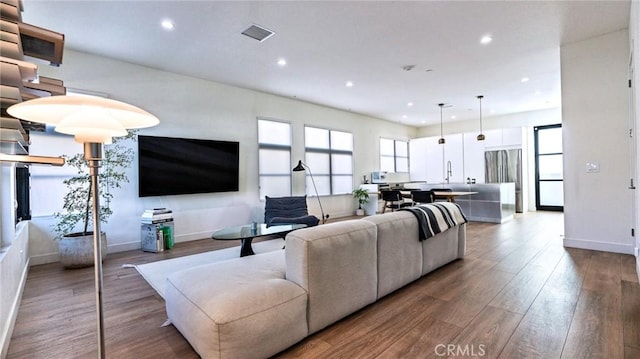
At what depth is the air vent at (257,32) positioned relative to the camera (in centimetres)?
359

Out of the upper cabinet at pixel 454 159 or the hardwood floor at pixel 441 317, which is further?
the upper cabinet at pixel 454 159

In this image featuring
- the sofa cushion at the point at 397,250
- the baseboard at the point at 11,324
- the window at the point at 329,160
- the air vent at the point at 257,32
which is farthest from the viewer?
the window at the point at 329,160

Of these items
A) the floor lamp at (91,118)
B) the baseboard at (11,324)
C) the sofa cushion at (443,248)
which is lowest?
the baseboard at (11,324)

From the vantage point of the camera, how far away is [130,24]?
11.3ft

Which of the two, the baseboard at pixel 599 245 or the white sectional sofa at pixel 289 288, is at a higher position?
the white sectional sofa at pixel 289 288

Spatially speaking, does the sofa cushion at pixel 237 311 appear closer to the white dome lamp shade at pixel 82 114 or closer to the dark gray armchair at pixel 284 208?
the white dome lamp shade at pixel 82 114

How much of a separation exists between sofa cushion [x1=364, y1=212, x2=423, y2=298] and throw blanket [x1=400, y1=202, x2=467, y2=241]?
8 centimetres

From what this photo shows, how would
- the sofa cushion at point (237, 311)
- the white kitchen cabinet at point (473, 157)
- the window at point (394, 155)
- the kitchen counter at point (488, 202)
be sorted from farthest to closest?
the window at point (394, 155) < the white kitchen cabinet at point (473, 157) < the kitchen counter at point (488, 202) < the sofa cushion at point (237, 311)

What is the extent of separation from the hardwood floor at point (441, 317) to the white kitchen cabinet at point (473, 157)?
5339 mm

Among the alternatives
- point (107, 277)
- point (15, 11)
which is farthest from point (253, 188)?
point (15, 11)

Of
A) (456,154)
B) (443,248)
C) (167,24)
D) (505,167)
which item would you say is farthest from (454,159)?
(167,24)

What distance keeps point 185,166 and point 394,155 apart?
22.9 ft

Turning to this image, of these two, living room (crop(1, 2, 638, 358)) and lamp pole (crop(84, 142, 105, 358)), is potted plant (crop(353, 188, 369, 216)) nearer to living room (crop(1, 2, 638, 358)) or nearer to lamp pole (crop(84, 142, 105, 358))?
living room (crop(1, 2, 638, 358))

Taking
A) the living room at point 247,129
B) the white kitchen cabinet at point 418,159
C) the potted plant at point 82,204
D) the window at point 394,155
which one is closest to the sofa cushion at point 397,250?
the living room at point 247,129
